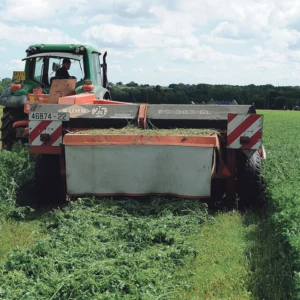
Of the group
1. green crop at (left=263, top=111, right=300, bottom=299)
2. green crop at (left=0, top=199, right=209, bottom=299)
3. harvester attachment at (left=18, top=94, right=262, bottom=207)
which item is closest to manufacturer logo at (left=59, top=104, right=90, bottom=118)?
harvester attachment at (left=18, top=94, right=262, bottom=207)

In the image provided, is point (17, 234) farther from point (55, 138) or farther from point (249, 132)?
point (249, 132)

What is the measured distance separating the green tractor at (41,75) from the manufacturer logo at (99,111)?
1.71 metres

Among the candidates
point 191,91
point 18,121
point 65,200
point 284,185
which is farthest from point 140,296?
point 191,91

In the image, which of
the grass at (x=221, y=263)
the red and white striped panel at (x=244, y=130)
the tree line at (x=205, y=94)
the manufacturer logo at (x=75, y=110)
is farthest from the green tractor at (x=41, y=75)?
the tree line at (x=205, y=94)

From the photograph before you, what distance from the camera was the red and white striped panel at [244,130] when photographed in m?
6.75

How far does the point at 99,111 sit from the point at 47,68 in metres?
2.93

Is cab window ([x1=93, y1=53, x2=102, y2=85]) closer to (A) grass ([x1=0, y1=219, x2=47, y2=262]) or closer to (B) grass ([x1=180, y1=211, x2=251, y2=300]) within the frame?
(A) grass ([x1=0, y1=219, x2=47, y2=262])

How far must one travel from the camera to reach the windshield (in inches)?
366

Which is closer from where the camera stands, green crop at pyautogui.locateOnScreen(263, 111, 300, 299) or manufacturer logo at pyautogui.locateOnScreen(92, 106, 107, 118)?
green crop at pyautogui.locateOnScreen(263, 111, 300, 299)

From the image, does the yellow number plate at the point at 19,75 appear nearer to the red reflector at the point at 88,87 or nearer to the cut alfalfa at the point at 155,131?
the red reflector at the point at 88,87

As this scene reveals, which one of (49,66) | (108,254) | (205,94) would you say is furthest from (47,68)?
(205,94)

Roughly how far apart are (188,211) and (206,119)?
1554mm

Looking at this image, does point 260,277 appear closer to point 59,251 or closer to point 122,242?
point 122,242

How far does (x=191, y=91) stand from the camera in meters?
47.2
